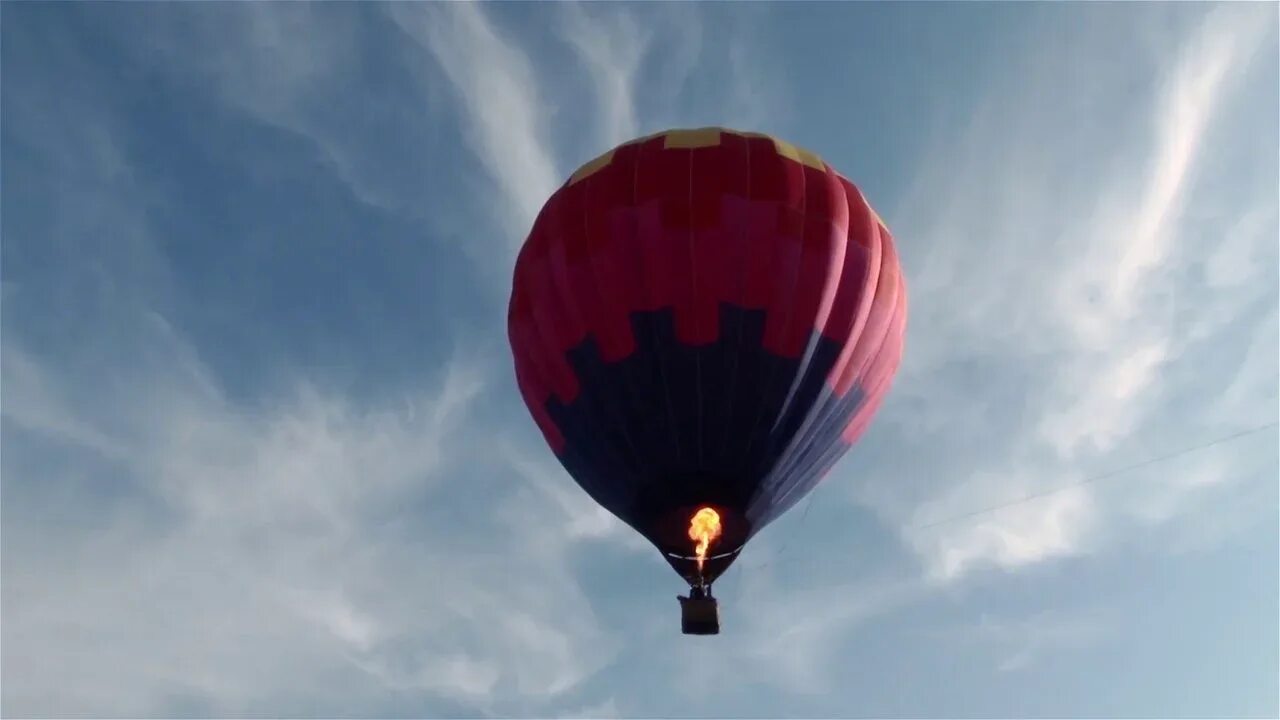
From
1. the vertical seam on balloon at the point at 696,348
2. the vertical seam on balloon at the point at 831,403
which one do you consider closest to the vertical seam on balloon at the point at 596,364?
the vertical seam on balloon at the point at 696,348

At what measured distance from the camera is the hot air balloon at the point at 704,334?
12555mm

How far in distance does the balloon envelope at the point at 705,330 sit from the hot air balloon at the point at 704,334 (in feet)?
0.07

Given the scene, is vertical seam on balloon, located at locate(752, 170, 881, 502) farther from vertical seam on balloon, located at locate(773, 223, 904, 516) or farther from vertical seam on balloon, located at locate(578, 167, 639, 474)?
vertical seam on balloon, located at locate(578, 167, 639, 474)

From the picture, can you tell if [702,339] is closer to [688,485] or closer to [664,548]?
[688,485]

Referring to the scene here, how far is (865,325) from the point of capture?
44.5 ft

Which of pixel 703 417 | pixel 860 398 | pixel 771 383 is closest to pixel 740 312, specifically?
pixel 771 383

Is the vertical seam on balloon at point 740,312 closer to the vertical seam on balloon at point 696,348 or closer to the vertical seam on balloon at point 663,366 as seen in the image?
the vertical seam on balloon at point 696,348

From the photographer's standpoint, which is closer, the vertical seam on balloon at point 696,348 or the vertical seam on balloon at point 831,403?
the vertical seam on balloon at point 696,348

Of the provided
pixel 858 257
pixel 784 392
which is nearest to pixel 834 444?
pixel 784 392

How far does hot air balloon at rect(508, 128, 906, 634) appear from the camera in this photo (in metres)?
12.6

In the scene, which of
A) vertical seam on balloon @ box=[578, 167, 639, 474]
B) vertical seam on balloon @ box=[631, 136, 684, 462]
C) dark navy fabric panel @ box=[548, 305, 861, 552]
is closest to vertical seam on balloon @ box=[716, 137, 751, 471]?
dark navy fabric panel @ box=[548, 305, 861, 552]

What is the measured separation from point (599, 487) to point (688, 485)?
159 cm

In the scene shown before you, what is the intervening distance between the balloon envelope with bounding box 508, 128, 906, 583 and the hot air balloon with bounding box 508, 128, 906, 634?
0.8 inches

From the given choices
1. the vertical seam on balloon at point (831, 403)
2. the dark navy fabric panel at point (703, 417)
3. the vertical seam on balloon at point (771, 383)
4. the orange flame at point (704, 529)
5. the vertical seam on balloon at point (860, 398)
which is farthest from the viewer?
the vertical seam on balloon at point (860, 398)
